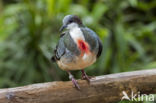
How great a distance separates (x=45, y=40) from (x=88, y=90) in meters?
1.24

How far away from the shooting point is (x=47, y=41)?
233 cm

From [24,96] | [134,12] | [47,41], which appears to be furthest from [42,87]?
[134,12]

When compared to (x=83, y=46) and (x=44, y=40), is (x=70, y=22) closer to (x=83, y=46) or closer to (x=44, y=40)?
(x=83, y=46)

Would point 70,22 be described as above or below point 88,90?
above

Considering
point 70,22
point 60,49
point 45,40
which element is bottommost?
point 45,40

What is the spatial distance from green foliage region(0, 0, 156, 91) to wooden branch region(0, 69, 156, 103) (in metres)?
1.08

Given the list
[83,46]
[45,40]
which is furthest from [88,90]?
[45,40]

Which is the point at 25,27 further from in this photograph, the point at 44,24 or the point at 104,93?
the point at 104,93

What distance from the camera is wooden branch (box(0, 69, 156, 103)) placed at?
1.06 m

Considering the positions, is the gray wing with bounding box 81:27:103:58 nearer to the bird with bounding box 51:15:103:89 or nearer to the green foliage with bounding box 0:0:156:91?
the bird with bounding box 51:15:103:89

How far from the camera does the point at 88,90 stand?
3.80ft

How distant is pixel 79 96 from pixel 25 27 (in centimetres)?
139
